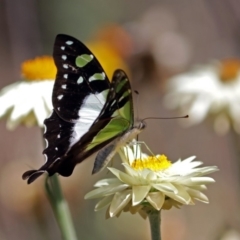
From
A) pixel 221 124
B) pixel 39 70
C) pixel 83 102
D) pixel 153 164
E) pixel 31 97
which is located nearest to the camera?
pixel 153 164

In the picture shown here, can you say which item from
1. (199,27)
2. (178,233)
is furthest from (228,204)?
(199,27)

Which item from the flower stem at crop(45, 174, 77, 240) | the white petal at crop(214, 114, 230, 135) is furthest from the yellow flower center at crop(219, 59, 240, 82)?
the flower stem at crop(45, 174, 77, 240)

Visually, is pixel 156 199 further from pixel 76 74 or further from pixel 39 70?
pixel 39 70

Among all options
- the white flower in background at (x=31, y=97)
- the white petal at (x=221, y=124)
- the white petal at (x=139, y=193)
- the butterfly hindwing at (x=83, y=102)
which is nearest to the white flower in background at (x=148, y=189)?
the white petal at (x=139, y=193)

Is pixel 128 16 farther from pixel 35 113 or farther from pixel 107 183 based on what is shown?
pixel 107 183

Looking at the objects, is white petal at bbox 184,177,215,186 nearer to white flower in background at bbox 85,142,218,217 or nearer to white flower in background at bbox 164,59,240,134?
white flower in background at bbox 85,142,218,217

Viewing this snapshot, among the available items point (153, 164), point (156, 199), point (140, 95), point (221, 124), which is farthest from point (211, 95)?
point (156, 199)

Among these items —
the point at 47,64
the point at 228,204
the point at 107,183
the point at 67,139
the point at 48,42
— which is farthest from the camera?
the point at 48,42

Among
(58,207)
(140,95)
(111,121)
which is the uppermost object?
(111,121)
